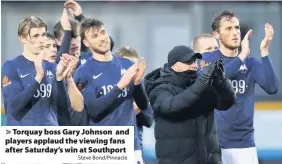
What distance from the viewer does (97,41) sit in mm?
4793

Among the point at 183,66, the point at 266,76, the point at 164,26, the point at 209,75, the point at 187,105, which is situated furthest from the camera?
the point at 266,76

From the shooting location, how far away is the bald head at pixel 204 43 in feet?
15.4

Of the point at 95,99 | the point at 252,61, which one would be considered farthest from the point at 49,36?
the point at 252,61

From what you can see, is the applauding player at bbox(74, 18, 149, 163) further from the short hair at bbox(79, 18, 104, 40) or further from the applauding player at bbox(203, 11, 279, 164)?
the applauding player at bbox(203, 11, 279, 164)

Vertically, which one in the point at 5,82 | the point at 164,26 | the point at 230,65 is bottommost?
the point at 5,82

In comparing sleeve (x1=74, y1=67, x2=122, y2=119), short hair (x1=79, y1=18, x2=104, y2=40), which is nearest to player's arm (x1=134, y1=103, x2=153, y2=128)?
sleeve (x1=74, y1=67, x2=122, y2=119)

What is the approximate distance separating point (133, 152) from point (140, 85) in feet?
1.33

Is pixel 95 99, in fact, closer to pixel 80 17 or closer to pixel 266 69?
pixel 80 17

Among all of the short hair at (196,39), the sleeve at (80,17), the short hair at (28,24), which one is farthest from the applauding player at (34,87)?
the short hair at (196,39)

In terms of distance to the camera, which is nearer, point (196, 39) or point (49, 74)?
point (196, 39)

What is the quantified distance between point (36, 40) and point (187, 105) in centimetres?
111

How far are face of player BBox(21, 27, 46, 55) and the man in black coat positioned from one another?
76 cm

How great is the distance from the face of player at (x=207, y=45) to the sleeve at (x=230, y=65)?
0.04m

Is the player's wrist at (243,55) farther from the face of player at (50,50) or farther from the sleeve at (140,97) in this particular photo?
the face of player at (50,50)
